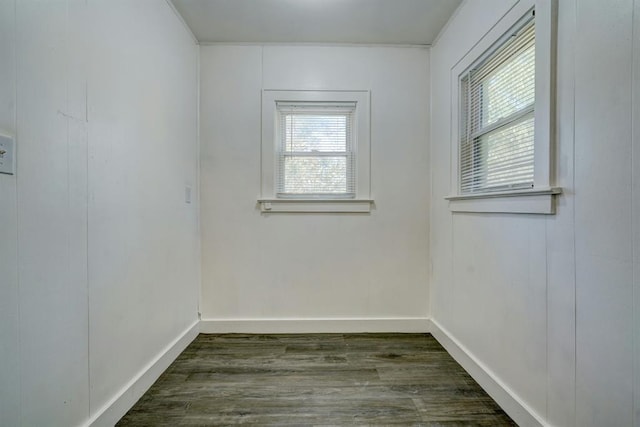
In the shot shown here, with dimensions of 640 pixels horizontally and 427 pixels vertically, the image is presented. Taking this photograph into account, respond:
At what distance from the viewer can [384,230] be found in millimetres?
2676

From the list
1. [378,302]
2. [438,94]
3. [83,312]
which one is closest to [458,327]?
[378,302]

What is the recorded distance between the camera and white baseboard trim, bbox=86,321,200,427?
4.73 feet

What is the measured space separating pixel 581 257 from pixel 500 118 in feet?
3.14

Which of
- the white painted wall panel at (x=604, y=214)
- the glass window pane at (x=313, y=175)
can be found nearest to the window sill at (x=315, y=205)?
the glass window pane at (x=313, y=175)

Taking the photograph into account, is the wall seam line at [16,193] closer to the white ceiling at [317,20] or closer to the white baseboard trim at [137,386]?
the white baseboard trim at [137,386]

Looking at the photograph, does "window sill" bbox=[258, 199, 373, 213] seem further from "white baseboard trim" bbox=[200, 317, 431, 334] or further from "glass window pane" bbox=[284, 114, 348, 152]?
"white baseboard trim" bbox=[200, 317, 431, 334]

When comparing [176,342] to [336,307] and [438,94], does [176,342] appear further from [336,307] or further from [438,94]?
[438,94]

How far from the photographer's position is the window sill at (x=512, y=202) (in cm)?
130

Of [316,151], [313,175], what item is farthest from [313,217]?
[316,151]

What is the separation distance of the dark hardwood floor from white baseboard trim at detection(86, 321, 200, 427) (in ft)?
0.14

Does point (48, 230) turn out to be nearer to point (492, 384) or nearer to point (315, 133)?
point (315, 133)

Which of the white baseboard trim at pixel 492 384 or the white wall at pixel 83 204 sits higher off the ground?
the white wall at pixel 83 204

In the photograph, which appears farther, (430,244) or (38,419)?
(430,244)

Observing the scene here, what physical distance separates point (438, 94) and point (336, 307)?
2.02m
